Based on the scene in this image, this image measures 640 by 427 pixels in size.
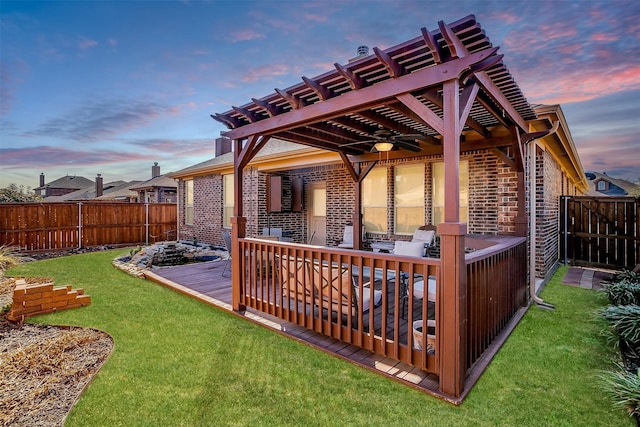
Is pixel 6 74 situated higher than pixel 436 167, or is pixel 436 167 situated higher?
pixel 6 74

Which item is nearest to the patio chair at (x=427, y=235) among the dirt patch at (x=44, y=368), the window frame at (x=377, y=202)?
the window frame at (x=377, y=202)

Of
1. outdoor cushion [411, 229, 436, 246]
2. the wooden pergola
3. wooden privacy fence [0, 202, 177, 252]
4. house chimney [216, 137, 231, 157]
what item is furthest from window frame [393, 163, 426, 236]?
house chimney [216, 137, 231, 157]

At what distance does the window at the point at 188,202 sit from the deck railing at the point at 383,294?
10163 millimetres

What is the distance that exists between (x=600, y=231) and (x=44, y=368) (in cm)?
1101

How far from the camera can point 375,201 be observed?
27.3 feet

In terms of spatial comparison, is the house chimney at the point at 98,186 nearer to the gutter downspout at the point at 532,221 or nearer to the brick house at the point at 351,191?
the brick house at the point at 351,191

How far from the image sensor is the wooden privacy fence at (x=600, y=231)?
7449 mm

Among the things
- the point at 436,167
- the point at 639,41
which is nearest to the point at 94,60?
the point at 436,167

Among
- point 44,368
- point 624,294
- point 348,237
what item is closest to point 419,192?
point 348,237

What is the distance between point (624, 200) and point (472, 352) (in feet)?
25.6

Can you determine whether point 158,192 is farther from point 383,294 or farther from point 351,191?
point 383,294

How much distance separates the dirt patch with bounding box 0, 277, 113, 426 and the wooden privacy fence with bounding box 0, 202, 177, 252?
357 inches

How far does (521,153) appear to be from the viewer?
4.69 meters

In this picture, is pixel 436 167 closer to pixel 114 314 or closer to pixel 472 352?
pixel 472 352
